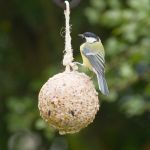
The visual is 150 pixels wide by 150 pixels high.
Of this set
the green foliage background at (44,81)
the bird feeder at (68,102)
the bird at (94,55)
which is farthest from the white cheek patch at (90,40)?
the green foliage background at (44,81)

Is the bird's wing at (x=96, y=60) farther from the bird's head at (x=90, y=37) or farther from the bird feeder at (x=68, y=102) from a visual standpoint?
the bird feeder at (x=68, y=102)

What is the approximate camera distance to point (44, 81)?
508 centimetres

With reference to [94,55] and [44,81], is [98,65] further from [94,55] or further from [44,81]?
[44,81]

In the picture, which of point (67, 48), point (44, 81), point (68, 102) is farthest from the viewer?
point (44, 81)

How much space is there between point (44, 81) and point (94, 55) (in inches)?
59.4

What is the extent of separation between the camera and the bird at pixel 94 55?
3553mm

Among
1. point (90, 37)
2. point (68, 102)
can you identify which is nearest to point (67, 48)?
point (90, 37)

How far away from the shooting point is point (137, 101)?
4.71 metres

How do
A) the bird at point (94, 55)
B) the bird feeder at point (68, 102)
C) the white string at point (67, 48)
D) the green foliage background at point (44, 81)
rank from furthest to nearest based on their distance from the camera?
the green foliage background at point (44, 81), the bird at point (94, 55), the white string at point (67, 48), the bird feeder at point (68, 102)

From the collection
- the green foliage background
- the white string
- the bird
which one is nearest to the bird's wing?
the bird

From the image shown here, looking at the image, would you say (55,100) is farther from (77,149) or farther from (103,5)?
(77,149)

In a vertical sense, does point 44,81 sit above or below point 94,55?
below

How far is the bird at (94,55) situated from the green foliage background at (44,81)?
3.52 ft

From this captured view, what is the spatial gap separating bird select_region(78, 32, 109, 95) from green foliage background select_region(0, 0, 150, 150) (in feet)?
3.52
